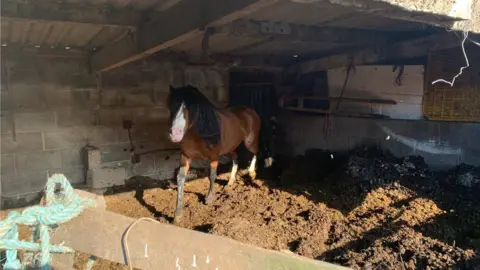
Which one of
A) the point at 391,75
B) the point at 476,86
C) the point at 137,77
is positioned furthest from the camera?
the point at 137,77

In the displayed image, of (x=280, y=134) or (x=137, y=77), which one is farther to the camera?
(x=280, y=134)

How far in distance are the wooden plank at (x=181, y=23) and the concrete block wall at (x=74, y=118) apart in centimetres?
135

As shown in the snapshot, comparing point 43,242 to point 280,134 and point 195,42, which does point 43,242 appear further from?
point 280,134

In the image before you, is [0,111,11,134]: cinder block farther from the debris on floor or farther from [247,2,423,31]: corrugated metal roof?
[247,2,423,31]: corrugated metal roof

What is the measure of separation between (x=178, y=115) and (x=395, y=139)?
2.73 m

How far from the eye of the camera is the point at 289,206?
13.5 ft

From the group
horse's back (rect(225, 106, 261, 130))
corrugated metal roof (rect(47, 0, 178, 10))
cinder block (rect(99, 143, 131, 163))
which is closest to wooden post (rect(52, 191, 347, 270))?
corrugated metal roof (rect(47, 0, 178, 10))

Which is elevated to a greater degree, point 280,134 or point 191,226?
point 280,134

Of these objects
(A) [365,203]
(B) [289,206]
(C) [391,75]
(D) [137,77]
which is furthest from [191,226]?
(C) [391,75]

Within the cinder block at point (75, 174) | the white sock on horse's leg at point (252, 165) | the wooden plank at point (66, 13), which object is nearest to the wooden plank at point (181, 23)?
the wooden plank at point (66, 13)

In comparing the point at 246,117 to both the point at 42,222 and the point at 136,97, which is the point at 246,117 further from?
the point at 42,222

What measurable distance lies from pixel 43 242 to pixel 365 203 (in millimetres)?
3331

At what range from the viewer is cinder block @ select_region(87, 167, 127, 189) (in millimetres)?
4528

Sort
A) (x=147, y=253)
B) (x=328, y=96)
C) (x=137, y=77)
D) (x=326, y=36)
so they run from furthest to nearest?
(x=328, y=96) < (x=137, y=77) < (x=326, y=36) < (x=147, y=253)
